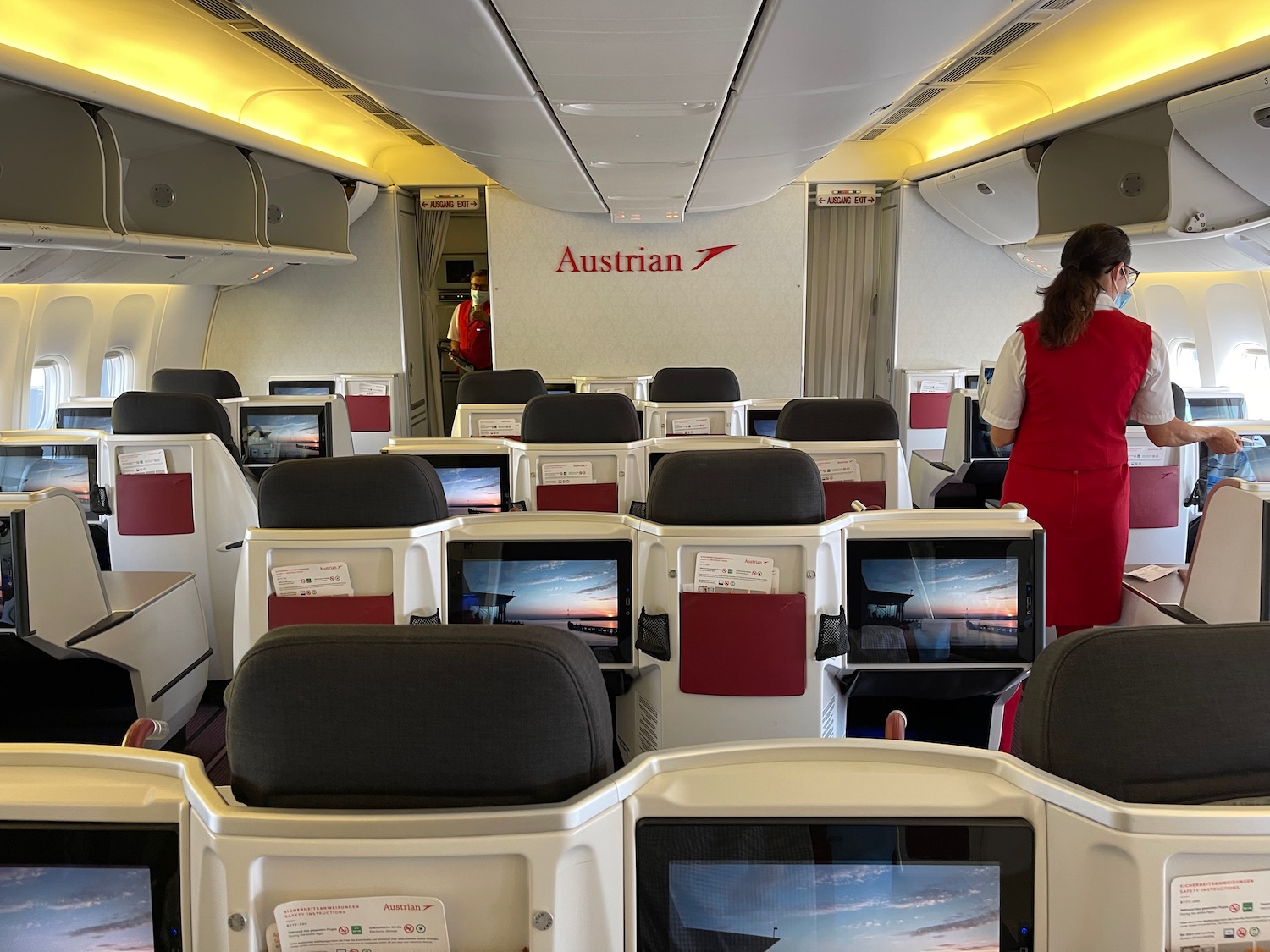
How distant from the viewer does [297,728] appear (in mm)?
1266

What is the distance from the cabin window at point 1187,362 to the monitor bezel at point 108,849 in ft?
31.0

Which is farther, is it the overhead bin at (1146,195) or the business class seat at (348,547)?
the overhead bin at (1146,195)

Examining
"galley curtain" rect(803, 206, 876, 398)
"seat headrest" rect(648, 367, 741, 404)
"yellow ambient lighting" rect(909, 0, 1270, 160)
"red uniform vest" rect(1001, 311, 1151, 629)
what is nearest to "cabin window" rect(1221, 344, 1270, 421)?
"yellow ambient lighting" rect(909, 0, 1270, 160)

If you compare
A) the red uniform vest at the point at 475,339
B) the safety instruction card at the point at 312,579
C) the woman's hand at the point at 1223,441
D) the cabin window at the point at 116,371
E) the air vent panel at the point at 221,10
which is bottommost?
the safety instruction card at the point at 312,579

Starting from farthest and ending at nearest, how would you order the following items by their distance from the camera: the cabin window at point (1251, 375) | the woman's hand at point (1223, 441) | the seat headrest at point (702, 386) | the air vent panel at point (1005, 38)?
the cabin window at point (1251, 375)
the seat headrest at point (702, 386)
the air vent panel at point (1005, 38)
the woman's hand at point (1223, 441)

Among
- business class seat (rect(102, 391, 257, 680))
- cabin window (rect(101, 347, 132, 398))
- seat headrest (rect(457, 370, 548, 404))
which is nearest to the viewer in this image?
business class seat (rect(102, 391, 257, 680))

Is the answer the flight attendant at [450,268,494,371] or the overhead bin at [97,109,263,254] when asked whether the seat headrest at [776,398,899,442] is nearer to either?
the overhead bin at [97,109,263,254]

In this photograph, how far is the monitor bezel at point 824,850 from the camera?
1.20m

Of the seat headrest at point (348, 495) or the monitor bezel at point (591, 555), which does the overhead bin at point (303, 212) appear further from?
the monitor bezel at point (591, 555)

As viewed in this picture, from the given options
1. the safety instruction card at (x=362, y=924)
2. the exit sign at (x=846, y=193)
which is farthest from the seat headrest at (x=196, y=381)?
the exit sign at (x=846, y=193)

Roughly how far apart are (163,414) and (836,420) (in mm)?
3403

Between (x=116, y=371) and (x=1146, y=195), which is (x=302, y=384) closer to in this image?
(x=116, y=371)

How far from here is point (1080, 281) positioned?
316 centimetres

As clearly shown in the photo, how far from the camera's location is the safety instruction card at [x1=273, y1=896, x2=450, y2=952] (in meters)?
1.19
